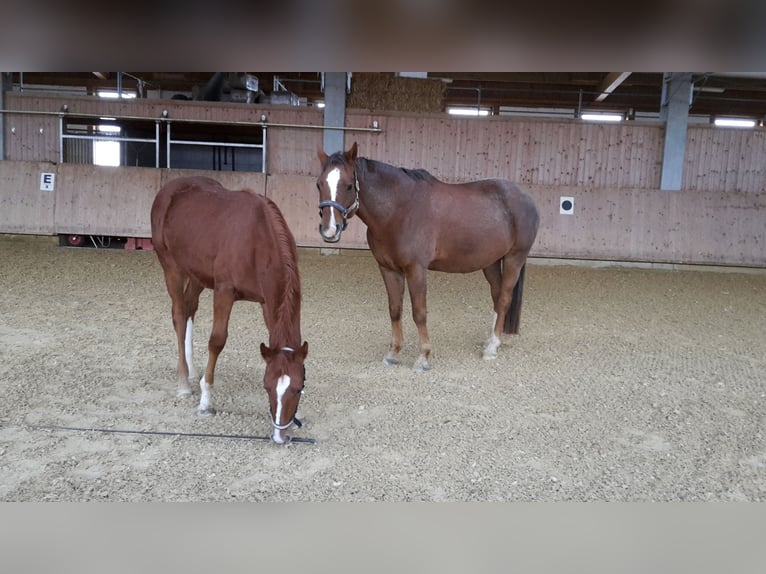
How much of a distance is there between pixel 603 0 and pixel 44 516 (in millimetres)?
536

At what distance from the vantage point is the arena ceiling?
1442 cm

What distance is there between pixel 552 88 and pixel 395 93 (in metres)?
6.59

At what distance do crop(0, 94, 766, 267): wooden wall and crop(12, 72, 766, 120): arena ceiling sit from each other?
1.68 metres

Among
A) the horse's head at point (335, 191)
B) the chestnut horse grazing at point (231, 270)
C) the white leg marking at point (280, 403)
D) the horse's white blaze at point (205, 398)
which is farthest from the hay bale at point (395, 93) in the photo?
the white leg marking at point (280, 403)

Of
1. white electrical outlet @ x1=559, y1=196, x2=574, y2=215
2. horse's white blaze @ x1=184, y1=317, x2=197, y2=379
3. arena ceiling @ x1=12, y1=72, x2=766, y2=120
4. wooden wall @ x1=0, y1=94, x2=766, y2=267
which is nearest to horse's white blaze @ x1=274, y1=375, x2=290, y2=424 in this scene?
horse's white blaze @ x1=184, y1=317, x2=197, y2=379

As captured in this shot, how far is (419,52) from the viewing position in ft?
1.57

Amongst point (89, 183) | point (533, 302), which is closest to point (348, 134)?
point (89, 183)

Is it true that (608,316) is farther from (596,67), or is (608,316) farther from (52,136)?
(52,136)

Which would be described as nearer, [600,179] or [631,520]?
[631,520]

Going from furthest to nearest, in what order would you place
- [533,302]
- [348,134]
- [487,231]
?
1. [348,134]
2. [533,302]
3. [487,231]

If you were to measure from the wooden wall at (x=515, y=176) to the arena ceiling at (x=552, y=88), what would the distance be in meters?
1.68

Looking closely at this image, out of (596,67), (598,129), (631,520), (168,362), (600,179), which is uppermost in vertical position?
(598,129)

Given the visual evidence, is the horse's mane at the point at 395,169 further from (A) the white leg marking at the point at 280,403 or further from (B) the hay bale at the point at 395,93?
(B) the hay bale at the point at 395,93

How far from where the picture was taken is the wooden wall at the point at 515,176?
11648mm
